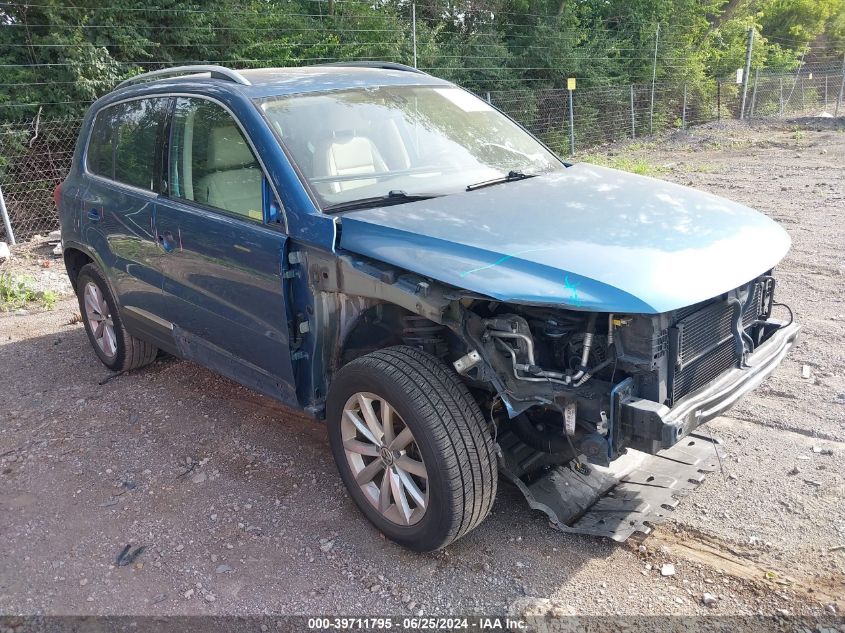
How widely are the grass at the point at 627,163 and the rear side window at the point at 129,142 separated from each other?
883cm

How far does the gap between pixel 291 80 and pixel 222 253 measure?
109 cm

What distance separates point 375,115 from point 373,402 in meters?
1.67

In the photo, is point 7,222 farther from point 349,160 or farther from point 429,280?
point 429,280

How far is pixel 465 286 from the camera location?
2.78 meters

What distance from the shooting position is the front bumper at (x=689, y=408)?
2643mm

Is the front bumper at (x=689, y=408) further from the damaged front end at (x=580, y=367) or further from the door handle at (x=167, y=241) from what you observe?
the door handle at (x=167, y=241)

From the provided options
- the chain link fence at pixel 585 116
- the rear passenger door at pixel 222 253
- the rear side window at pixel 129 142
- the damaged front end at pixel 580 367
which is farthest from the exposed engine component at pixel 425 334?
the chain link fence at pixel 585 116

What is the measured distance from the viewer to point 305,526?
11.5ft

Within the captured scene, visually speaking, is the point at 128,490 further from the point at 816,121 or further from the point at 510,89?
the point at 816,121

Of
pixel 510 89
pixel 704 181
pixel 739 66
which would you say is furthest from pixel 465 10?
pixel 739 66

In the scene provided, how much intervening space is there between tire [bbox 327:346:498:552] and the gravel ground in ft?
0.70

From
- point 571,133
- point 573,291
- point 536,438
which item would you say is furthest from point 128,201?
point 571,133

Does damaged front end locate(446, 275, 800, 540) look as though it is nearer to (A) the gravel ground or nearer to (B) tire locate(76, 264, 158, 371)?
(A) the gravel ground

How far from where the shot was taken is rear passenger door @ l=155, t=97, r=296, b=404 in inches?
140
